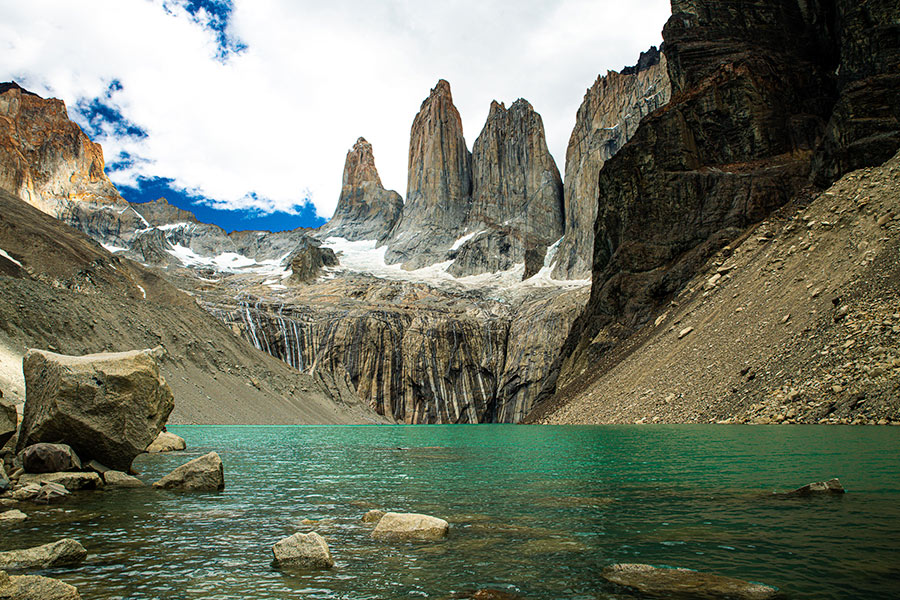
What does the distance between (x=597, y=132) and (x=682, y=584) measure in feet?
463

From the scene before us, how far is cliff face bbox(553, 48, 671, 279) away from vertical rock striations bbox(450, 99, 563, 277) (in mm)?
17535

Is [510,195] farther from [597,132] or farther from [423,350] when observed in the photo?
[423,350]

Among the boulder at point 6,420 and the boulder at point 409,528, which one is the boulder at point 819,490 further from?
the boulder at point 6,420

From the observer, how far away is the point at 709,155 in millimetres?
68438

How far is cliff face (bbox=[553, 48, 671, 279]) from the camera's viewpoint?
127m

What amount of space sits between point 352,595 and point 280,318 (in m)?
110

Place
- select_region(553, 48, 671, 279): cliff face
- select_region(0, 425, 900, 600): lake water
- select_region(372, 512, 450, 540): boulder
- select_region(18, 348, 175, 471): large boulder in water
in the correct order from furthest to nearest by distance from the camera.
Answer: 1. select_region(553, 48, 671, 279): cliff face
2. select_region(18, 348, 175, 471): large boulder in water
3. select_region(372, 512, 450, 540): boulder
4. select_region(0, 425, 900, 600): lake water

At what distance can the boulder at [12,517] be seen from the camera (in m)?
9.94

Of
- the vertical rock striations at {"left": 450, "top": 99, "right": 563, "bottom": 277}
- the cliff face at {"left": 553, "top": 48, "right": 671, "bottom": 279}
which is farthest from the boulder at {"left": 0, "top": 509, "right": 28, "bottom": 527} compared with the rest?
the vertical rock striations at {"left": 450, "top": 99, "right": 563, "bottom": 277}

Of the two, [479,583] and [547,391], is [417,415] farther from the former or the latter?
[479,583]

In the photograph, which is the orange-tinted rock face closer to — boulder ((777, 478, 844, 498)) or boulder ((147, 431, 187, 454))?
boulder ((147, 431, 187, 454))

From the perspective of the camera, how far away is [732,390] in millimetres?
36219

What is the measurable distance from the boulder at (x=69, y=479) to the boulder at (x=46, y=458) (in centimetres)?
23

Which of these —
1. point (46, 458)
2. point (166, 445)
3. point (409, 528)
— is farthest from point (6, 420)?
point (166, 445)
